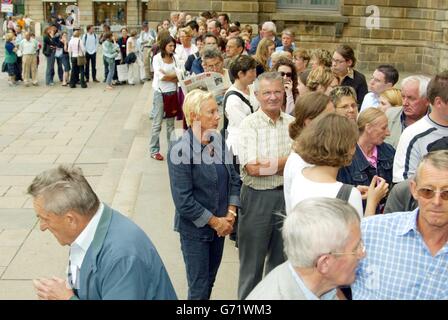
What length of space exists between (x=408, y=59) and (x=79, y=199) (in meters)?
19.3

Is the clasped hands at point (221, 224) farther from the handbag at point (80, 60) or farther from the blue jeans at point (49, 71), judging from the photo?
the blue jeans at point (49, 71)

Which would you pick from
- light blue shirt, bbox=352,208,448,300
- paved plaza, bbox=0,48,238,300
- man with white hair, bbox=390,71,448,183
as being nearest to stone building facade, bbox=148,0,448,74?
paved plaza, bbox=0,48,238,300

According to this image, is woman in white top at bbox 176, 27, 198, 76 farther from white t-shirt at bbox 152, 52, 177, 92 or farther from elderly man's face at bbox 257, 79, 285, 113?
elderly man's face at bbox 257, 79, 285, 113

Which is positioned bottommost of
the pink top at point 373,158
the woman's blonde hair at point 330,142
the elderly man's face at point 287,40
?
the pink top at point 373,158

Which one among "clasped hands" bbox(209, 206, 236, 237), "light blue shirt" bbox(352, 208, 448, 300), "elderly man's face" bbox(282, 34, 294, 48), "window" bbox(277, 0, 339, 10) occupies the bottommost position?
"clasped hands" bbox(209, 206, 236, 237)

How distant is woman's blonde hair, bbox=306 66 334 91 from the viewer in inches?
228

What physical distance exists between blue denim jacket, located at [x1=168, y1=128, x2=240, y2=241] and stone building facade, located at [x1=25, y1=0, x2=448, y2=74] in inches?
644

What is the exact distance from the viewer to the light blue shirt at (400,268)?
281 cm

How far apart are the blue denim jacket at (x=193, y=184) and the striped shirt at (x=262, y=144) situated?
20 centimetres

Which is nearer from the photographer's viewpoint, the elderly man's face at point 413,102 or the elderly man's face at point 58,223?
the elderly man's face at point 58,223

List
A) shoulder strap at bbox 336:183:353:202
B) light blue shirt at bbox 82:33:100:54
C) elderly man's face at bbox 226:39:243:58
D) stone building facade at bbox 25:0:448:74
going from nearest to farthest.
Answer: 1. shoulder strap at bbox 336:183:353:202
2. elderly man's face at bbox 226:39:243:58
3. light blue shirt at bbox 82:33:100:54
4. stone building facade at bbox 25:0:448:74

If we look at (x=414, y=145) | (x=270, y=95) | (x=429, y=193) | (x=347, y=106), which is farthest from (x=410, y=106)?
(x=429, y=193)

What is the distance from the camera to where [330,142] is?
10.8 feet

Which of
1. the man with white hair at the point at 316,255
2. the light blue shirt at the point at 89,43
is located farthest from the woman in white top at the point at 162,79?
the light blue shirt at the point at 89,43
